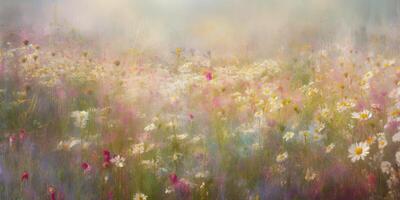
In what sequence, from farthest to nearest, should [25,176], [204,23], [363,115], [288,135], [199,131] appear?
[204,23], [199,131], [288,135], [363,115], [25,176]

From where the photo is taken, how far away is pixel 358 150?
8.63 ft

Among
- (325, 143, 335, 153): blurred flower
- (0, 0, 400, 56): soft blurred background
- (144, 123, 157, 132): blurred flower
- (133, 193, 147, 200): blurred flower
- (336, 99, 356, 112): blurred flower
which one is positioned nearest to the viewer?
(133, 193, 147, 200): blurred flower

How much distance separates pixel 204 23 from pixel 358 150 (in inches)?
199

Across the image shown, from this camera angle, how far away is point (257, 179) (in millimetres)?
2719

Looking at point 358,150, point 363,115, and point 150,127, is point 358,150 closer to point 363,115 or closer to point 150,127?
point 363,115

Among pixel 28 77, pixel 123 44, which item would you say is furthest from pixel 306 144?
pixel 123 44

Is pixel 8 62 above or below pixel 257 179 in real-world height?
above

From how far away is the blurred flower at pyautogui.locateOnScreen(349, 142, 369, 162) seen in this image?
2564 mm

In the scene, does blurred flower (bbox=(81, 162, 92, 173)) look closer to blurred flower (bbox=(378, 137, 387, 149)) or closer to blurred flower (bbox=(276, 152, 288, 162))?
blurred flower (bbox=(276, 152, 288, 162))

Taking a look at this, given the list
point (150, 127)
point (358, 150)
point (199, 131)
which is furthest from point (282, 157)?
point (150, 127)

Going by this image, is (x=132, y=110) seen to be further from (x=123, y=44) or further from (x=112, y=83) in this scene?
(x=123, y=44)

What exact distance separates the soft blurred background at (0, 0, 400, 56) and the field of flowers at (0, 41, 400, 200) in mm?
1211

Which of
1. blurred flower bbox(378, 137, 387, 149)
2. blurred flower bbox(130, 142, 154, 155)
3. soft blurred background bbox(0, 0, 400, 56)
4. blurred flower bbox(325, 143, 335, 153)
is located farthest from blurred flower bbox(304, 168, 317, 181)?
soft blurred background bbox(0, 0, 400, 56)

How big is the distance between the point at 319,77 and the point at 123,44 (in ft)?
9.04
